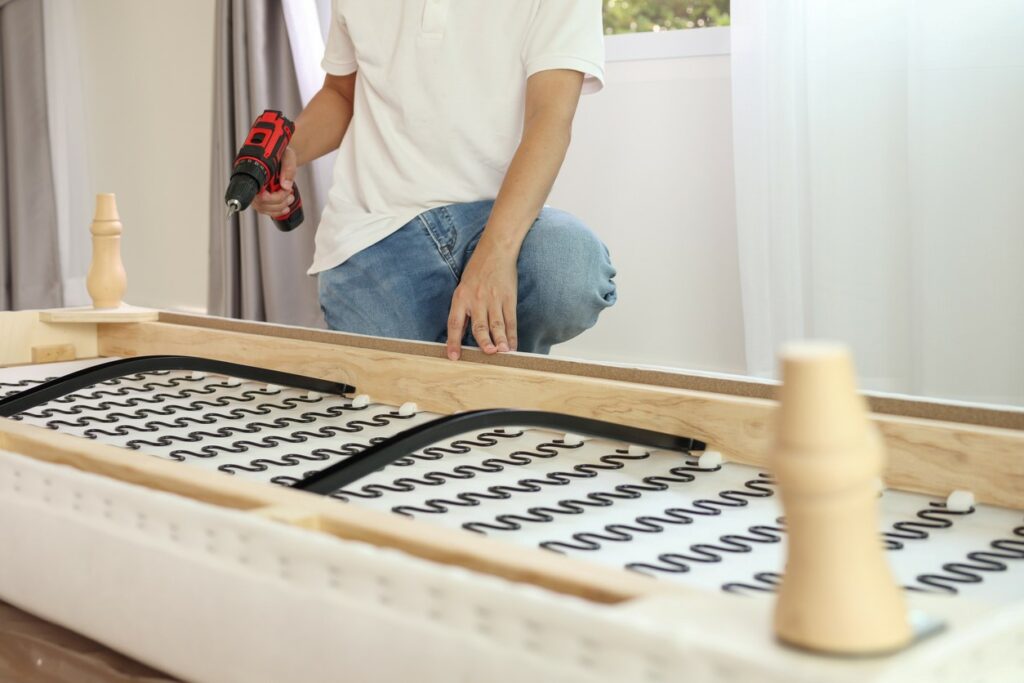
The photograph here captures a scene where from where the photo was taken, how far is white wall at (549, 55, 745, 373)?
2.66 m

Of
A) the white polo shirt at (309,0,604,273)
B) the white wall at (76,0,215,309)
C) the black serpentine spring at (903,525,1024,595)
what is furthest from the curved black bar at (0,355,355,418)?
the white wall at (76,0,215,309)

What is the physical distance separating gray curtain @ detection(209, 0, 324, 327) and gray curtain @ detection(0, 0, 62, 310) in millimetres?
1074

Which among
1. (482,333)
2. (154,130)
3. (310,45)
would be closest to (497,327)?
(482,333)

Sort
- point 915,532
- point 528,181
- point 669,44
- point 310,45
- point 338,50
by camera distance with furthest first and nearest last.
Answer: point 310,45, point 669,44, point 338,50, point 528,181, point 915,532

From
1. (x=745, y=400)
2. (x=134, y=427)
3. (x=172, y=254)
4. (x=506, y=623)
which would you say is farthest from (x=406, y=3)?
(x=172, y=254)

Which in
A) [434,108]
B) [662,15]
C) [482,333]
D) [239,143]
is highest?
[662,15]

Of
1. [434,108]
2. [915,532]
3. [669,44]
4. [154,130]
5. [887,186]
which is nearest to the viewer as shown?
[915,532]

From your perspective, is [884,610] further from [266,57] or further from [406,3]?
[266,57]

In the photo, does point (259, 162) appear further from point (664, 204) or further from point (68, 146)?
point (68, 146)

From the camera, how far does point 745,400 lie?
0.95 m

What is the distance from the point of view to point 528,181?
4.95 feet

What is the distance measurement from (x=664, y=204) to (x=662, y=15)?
1.61 feet

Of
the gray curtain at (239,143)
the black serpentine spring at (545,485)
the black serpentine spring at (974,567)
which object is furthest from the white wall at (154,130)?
the black serpentine spring at (974,567)

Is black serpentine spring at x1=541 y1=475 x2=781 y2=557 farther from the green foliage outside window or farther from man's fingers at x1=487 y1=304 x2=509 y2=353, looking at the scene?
the green foliage outside window
